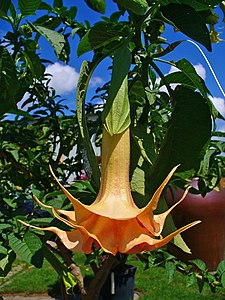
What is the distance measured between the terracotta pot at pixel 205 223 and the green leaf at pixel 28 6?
3.11 m

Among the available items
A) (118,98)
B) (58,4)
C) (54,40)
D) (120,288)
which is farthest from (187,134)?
(120,288)

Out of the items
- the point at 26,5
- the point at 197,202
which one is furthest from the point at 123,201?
the point at 197,202

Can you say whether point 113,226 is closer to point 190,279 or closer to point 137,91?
point 137,91

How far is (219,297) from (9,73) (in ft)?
8.86

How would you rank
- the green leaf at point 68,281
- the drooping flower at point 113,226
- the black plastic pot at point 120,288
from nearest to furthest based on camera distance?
the drooping flower at point 113,226 → the green leaf at point 68,281 → the black plastic pot at point 120,288

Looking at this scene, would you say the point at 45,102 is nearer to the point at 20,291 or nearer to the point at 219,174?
the point at 219,174

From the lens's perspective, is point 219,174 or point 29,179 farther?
point 29,179

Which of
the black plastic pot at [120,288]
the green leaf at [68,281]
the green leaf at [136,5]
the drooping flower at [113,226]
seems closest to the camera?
the drooping flower at [113,226]

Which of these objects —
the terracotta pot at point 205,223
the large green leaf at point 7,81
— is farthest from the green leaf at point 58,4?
the terracotta pot at point 205,223

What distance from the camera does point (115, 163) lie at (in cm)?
50

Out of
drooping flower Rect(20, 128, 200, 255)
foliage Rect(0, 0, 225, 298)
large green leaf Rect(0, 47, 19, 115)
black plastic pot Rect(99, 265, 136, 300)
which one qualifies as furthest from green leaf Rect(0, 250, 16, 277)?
black plastic pot Rect(99, 265, 136, 300)

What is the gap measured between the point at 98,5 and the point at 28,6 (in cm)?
20

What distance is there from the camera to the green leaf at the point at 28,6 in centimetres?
81

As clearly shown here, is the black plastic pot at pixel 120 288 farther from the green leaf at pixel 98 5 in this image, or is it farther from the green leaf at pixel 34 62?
the green leaf at pixel 98 5
